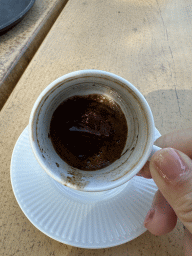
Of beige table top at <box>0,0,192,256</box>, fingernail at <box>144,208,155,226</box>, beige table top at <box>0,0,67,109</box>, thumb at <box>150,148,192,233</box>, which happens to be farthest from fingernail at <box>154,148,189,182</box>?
beige table top at <box>0,0,67,109</box>

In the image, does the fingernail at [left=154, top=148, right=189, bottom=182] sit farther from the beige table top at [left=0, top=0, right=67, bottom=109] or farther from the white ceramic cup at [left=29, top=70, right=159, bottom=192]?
the beige table top at [left=0, top=0, right=67, bottom=109]

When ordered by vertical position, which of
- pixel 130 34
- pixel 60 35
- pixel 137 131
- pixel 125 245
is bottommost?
pixel 125 245

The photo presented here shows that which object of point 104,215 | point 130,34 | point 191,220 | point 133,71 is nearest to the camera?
point 191,220

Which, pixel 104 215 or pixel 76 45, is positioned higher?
pixel 76 45

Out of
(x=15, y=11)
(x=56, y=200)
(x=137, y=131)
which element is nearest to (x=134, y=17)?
(x=15, y=11)

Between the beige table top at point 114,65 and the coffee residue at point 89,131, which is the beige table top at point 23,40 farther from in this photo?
the coffee residue at point 89,131

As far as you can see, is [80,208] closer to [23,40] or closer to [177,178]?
[177,178]

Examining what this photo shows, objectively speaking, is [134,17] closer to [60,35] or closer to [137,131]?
[60,35]

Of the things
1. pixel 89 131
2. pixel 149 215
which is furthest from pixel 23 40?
pixel 149 215
